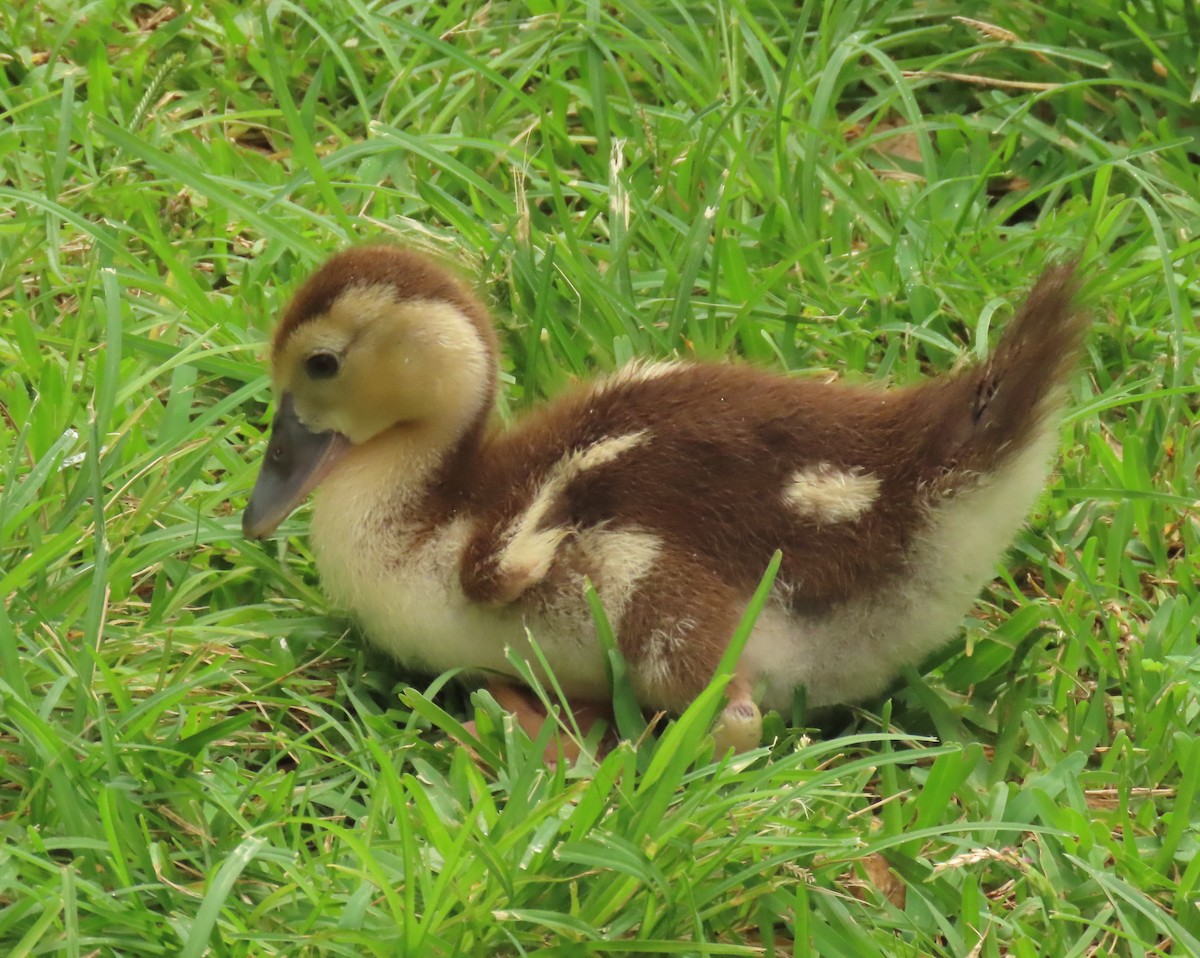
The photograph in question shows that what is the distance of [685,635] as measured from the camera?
275cm

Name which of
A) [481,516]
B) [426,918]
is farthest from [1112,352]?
[426,918]

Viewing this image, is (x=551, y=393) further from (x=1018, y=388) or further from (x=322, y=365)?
(x=1018, y=388)

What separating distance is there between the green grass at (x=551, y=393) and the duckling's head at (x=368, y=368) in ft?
0.74

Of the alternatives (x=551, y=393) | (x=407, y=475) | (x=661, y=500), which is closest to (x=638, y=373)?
(x=661, y=500)

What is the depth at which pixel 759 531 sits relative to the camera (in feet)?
9.20

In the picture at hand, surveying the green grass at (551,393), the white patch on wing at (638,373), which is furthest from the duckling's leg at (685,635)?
the white patch on wing at (638,373)

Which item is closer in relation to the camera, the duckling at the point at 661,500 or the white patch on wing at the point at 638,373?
the duckling at the point at 661,500

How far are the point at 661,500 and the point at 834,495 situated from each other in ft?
0.88

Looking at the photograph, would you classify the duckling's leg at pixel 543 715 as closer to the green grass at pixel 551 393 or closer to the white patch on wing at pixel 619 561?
the green grass at pixel 551 393

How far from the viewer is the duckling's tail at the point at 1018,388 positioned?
8.92 ft

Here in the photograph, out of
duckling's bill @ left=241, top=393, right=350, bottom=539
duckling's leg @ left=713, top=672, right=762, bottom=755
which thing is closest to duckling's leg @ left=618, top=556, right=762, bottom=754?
duckling's leg @ left=713, top=672, right=762, bottom=755

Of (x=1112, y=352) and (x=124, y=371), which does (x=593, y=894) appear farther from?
(x=1112, y=352)

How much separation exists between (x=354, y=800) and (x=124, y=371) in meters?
1.11

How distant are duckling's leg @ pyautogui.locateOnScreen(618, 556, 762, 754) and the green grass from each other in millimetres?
117
